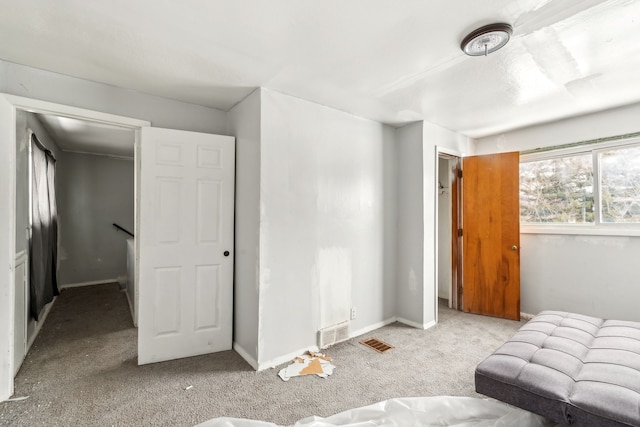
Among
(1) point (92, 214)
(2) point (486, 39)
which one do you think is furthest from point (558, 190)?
(1) point (92, 214)

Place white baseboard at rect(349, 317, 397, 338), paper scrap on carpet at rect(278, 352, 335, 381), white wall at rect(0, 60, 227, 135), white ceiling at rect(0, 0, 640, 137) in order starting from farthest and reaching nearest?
white baseboard at rect(349, 317, 397, 338), paper scrap on carpet at rect(278, 352, 335, 381), white wall at rect(0, 60, 227, 135), white ceiling at rect(0, 0, 640, 137)

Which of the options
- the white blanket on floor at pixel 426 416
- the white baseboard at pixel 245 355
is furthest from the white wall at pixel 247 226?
the white blanket on floor at pixel 426 416

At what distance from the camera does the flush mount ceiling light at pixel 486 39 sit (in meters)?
1.70

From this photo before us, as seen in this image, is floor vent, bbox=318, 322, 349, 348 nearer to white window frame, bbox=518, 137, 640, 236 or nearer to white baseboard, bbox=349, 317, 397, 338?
white baseboard, bbox=349, 317, 397, 338

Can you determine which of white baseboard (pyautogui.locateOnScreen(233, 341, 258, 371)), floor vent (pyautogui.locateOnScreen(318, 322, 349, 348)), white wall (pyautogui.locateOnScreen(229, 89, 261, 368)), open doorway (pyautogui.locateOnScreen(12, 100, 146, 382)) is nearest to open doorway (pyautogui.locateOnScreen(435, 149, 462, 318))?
floor vent (pyautogui.locateOnScreen(318, 322, 349, 348))

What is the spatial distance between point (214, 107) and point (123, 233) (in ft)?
13.1

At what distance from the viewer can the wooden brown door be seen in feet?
11.6

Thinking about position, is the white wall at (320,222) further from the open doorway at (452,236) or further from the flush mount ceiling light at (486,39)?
the flush mount ceiling light at (486,39)

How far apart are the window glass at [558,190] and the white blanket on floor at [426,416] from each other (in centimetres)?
260

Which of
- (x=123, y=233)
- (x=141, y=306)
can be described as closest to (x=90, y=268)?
(x=123, y=233)

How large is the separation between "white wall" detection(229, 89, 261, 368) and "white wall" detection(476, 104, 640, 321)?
3255 millimetres

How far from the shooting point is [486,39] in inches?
70.6

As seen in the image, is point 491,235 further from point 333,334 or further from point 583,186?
point 333,334

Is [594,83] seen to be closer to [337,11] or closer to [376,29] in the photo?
[376,29]
